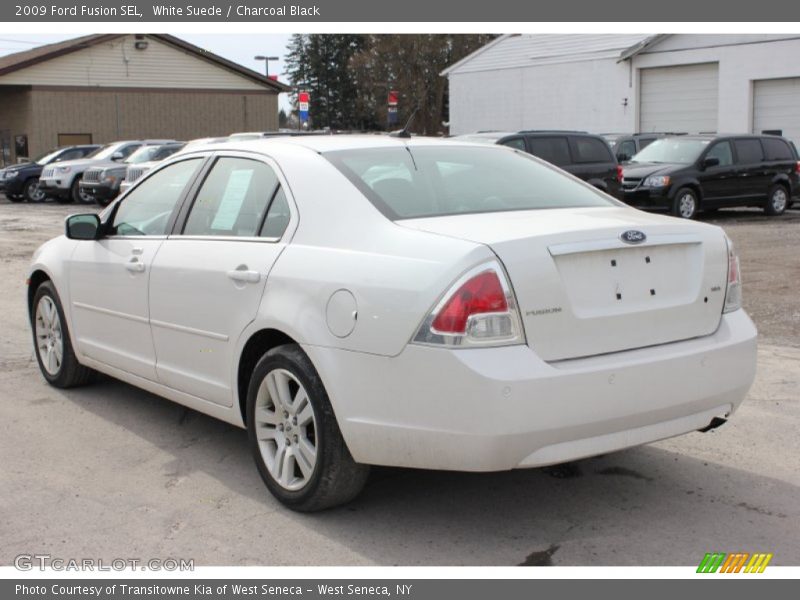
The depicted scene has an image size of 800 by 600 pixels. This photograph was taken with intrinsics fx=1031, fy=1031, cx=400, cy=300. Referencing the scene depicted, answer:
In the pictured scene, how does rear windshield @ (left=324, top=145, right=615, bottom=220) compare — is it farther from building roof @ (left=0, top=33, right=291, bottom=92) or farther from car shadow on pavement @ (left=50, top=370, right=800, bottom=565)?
building roof @ (left=0, top=33, right=291, bottom=92)

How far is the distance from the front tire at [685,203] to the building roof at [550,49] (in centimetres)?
1518

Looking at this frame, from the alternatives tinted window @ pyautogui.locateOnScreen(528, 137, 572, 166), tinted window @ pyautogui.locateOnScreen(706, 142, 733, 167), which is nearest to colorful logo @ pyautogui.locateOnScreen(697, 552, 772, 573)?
tinted window @ pyautogui.locateOnScreen(528, 137, 572, 166)

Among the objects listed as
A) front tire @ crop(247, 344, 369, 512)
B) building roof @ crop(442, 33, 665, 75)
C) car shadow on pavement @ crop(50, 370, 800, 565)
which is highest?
building roof @ crop(442, 33, 665, 75)

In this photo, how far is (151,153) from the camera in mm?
25141

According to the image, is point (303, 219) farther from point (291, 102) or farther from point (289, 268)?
point (291, 102)

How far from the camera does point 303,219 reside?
4.54m

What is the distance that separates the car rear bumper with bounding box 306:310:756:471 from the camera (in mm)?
3734

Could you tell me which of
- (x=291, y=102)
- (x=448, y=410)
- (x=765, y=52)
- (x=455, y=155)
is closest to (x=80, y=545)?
(x=448, y=410)

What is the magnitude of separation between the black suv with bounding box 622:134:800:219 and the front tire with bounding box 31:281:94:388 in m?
14.0

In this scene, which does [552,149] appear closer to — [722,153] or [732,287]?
[722,153]

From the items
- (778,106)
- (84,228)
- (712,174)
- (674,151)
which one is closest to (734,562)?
(84,228)

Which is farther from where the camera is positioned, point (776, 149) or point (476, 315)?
point (776, 149)

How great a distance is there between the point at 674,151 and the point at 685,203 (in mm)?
1417
